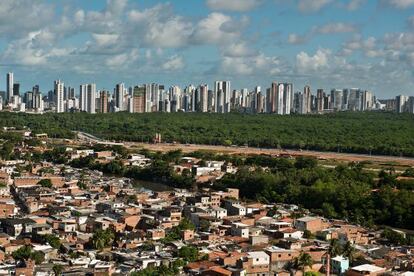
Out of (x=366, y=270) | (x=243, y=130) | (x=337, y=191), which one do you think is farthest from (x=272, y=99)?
(x=366, y=270)

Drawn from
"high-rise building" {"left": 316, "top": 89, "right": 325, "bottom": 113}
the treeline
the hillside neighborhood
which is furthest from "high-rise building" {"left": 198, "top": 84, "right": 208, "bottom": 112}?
the hillside neighborhood

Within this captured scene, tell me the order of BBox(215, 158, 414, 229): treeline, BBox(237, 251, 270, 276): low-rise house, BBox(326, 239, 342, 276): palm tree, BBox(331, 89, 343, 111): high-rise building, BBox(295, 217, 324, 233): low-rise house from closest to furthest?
BBox(237, 251, 270, 276): low-rise house
BBox(326, 239, 342, 276): palm tree
BBox(295, 217, 324, 233): low-rise house
BBox(215, 158, 414, 229): treeline
BBox(331, 89, 343, 111): high-rise building

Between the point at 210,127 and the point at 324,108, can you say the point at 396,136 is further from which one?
the point at 324,108

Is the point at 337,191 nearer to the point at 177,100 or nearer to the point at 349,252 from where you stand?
the point at 349,252

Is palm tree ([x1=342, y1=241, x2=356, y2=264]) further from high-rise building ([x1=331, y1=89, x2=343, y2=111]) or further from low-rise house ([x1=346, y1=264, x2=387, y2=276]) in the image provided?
high-rise building ([x1=331, y1=89, x2=343, y2=111])

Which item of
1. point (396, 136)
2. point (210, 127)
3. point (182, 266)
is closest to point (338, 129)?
point (396, 136)

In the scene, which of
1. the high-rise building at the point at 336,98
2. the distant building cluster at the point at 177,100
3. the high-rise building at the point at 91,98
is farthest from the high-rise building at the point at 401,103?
the high-rise building at the point at 91,98
